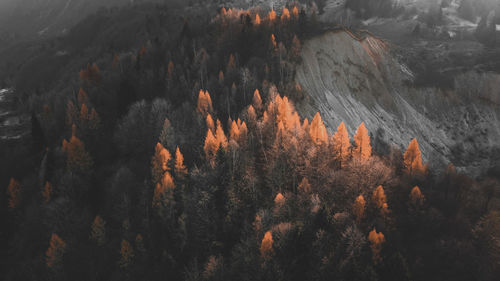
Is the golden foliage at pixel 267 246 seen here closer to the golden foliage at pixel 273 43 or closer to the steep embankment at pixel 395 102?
the steep embankment at pixel 395 102

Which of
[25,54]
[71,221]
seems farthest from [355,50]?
[25,54]

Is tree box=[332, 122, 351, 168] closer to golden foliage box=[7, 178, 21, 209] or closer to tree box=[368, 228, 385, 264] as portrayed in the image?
tree box=[368, 228, 385, 264]

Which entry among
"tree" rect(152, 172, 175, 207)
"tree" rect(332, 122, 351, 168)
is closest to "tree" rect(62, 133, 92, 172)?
"tree" rect(152, 172, 175, 207)

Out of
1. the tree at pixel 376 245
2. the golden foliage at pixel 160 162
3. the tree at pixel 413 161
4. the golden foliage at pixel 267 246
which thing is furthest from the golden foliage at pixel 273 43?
the tree at pixel 376 245

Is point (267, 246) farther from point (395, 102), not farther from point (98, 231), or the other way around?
point (395, 102)

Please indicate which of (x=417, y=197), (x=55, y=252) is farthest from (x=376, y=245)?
(x=55, y=252)

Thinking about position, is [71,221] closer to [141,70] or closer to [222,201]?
[222,201]
